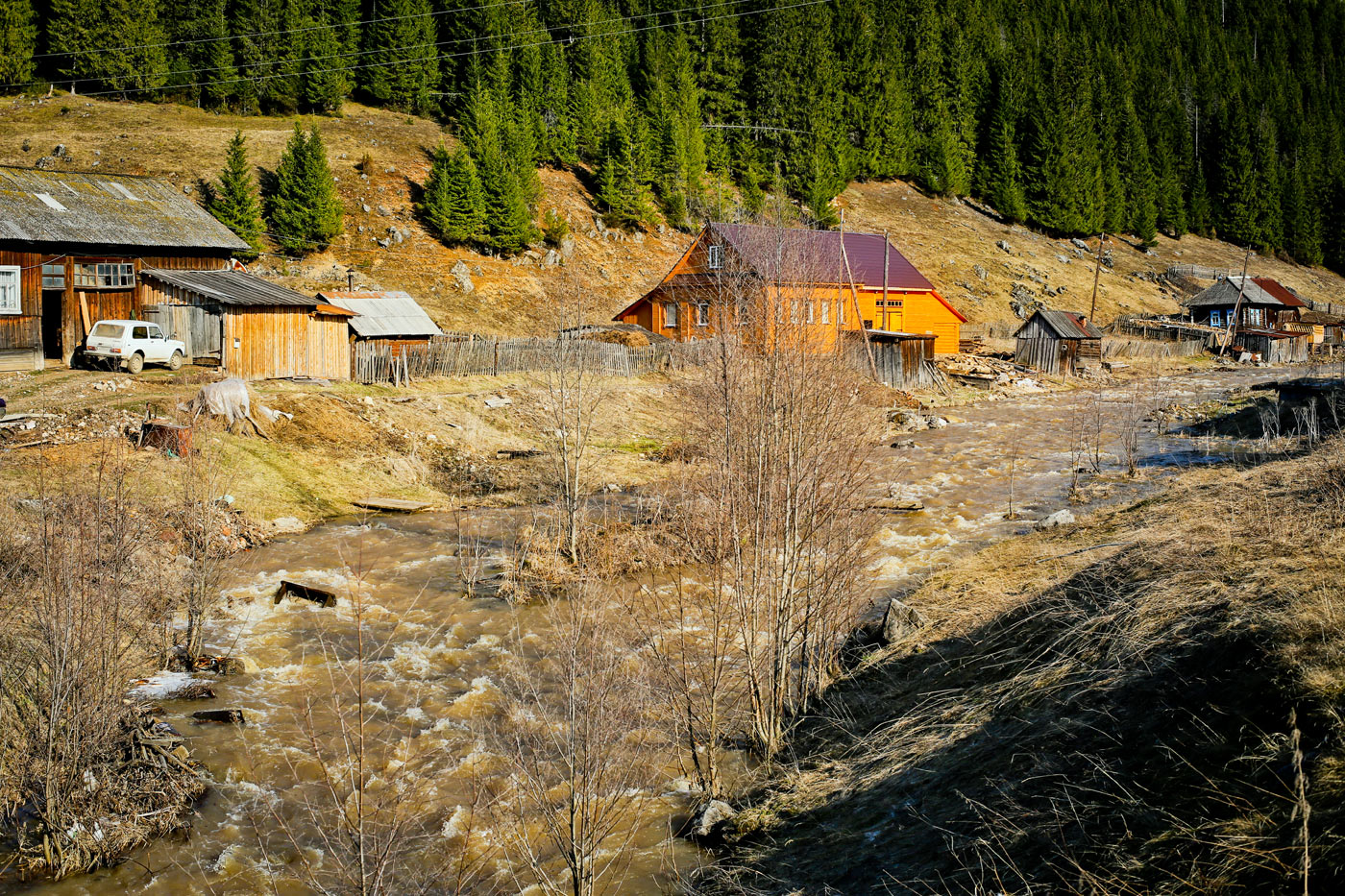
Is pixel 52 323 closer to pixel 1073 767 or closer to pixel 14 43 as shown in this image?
pixel 1073 767

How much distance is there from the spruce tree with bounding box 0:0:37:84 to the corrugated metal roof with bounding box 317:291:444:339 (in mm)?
43029

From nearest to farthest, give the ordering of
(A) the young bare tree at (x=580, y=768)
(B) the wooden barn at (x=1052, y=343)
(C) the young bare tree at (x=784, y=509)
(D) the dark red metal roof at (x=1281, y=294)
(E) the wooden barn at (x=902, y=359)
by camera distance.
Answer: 1. (A) the young bare tree at (x=580, y=768)
2. (C) the young bare tree at (x=784, y=509)
3. (E) the wooden barn at (x=902, y=359)
4. (B) the wooden barn at (x=1052, y=343)
5. (D) the dark red metal roof at (x=1281, y=294)

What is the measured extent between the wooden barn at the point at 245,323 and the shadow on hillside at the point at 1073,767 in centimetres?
2567

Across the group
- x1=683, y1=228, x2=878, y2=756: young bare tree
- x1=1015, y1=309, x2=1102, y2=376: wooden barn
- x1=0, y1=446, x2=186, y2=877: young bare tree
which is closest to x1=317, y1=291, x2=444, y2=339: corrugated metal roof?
x1=683, y1=228, x2=878, y2=756: young bare tree

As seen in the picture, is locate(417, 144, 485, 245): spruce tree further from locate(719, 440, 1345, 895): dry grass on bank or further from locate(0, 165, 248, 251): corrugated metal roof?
locate(719, 440, 1345, 895): dry grass on bank

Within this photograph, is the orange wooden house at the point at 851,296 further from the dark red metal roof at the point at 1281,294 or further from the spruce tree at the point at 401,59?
the spruce tree at the point at 401,59

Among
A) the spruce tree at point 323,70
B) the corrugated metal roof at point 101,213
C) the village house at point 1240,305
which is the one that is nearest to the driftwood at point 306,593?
the corrugated metal roof at point 101,213

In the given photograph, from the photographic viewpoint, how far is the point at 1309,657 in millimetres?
6977

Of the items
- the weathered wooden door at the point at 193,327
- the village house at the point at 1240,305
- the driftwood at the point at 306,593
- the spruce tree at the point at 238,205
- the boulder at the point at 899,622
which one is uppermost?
the spruce tree at the point at 238,205

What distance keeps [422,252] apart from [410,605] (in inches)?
1627

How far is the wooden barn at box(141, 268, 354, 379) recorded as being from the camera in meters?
29.5

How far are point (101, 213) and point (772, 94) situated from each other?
64.4m

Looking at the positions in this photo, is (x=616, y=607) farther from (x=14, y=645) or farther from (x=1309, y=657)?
(x=1309, y=657)

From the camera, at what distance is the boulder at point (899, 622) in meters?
12.6
